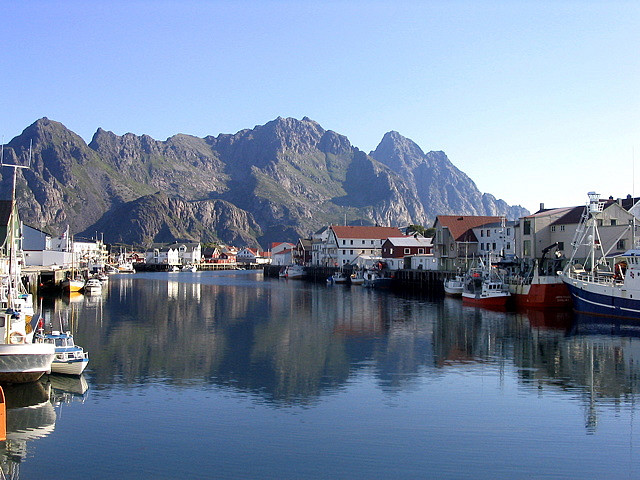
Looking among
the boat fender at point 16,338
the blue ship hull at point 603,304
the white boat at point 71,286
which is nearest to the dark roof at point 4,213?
the white boat at point 71,286

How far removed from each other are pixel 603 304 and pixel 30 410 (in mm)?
52187

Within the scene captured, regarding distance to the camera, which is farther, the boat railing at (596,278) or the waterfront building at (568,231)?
the waterfront building at (568,231)

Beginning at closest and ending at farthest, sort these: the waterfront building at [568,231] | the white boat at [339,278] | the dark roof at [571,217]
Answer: the waterfront building at [568,231]
the dark roof at [571,217]
the white boat at [339,278]

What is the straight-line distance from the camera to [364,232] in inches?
5930

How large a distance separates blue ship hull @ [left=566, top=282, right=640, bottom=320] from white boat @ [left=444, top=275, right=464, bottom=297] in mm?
21357

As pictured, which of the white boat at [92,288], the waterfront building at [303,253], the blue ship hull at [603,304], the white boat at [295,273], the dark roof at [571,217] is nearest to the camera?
the blue ship hull at [603,304]

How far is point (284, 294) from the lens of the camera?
317 ft

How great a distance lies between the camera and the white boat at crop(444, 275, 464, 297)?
86000 millimetres

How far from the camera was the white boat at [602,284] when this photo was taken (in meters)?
56.0

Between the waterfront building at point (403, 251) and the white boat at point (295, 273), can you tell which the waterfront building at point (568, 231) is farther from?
the white boat at point (295, 273)

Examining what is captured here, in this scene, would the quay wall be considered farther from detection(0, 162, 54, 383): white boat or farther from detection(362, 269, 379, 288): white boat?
detection(0, 162, 54, 383): white boat

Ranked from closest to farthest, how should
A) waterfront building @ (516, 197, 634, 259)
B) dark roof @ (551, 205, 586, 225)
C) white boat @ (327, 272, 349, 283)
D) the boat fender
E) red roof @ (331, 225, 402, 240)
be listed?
the boat fender < waterfront building @ (516, 197, 634, 259) < dark roof @ (551, 205, 586, 225) < white boat @ (327, 272, 349, 283) < red roof @ (331, 225, 402, 240)

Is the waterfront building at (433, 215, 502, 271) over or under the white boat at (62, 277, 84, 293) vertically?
over

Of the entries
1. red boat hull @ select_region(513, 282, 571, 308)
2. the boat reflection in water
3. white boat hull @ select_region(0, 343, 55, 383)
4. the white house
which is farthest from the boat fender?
the white house
